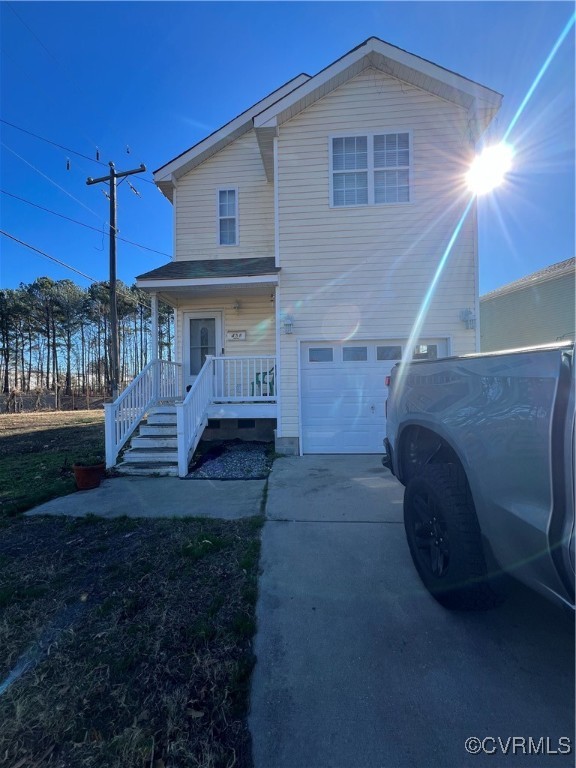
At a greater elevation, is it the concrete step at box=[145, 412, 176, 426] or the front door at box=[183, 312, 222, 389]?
the front door at box=[183, 312, 222, 389]

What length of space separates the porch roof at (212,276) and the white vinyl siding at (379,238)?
1.48 feet

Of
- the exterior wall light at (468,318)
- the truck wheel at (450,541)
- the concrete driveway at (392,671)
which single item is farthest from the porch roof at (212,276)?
the truck wheel at (450,541)

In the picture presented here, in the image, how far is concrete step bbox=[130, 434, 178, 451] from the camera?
6.43 meters

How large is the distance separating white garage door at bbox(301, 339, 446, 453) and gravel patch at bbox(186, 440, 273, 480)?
102 centimetres

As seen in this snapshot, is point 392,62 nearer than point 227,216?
Yes

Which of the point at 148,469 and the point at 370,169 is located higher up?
the point at 370,169

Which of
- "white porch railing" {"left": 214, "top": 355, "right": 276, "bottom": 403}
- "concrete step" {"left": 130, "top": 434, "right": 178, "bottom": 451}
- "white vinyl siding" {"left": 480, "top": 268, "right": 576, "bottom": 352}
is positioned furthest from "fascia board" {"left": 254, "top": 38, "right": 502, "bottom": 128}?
"white vinyl siding" {"left": 480, "top": 268, "right": 576, "bottom": 352}

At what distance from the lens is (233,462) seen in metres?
6.65

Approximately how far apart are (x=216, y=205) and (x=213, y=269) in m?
2.13

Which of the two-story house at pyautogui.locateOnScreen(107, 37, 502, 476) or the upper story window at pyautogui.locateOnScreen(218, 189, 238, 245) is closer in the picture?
the two-story house at pyautogui.locateOnScreen(107, 37, 502, 476)

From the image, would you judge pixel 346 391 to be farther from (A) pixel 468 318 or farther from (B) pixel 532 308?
(B) pixel 532 308

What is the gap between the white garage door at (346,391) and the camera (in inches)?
281

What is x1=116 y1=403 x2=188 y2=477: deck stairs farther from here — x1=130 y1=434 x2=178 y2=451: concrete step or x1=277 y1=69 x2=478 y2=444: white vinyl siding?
x1=277 y1=69 x2=478 y2=444: white vinyl siding

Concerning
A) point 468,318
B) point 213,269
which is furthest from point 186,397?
point 468,318
